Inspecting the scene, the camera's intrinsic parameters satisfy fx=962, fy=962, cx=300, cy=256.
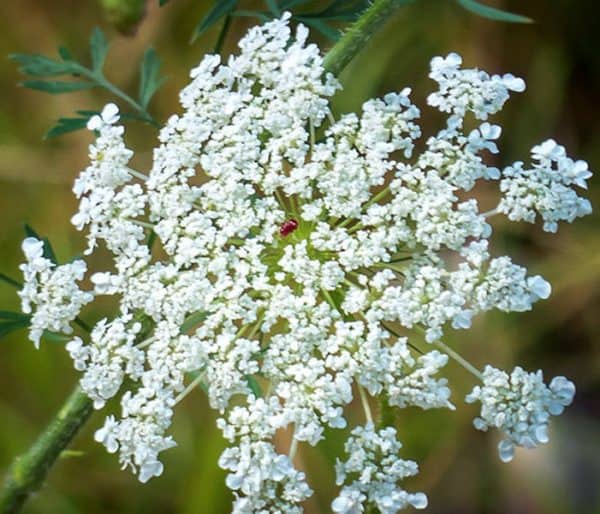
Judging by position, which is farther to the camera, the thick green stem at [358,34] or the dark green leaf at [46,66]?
the dark green leaf at [46,66]

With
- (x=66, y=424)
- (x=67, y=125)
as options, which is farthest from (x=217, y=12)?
(x=66, y=424)

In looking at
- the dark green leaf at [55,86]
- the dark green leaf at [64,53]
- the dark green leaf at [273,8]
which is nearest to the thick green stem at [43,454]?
the dark green leaf at [55,86]

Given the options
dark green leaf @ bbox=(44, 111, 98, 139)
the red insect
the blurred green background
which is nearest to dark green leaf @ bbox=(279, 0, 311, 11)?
dark green leaf @ bbox=(44, 111, 98, 139)

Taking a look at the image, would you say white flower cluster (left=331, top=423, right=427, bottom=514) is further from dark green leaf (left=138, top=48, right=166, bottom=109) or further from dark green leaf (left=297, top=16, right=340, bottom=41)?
dark green leaf (left=138, top=48, right=166, bottom=109)

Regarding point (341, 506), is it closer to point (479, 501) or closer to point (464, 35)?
point (479, 501)

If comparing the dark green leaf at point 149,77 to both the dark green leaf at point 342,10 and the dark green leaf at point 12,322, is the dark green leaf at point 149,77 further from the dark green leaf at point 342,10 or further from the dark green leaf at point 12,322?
the dark green leaf at point 12,322

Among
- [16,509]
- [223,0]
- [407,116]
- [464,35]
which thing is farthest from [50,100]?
[407,116]
